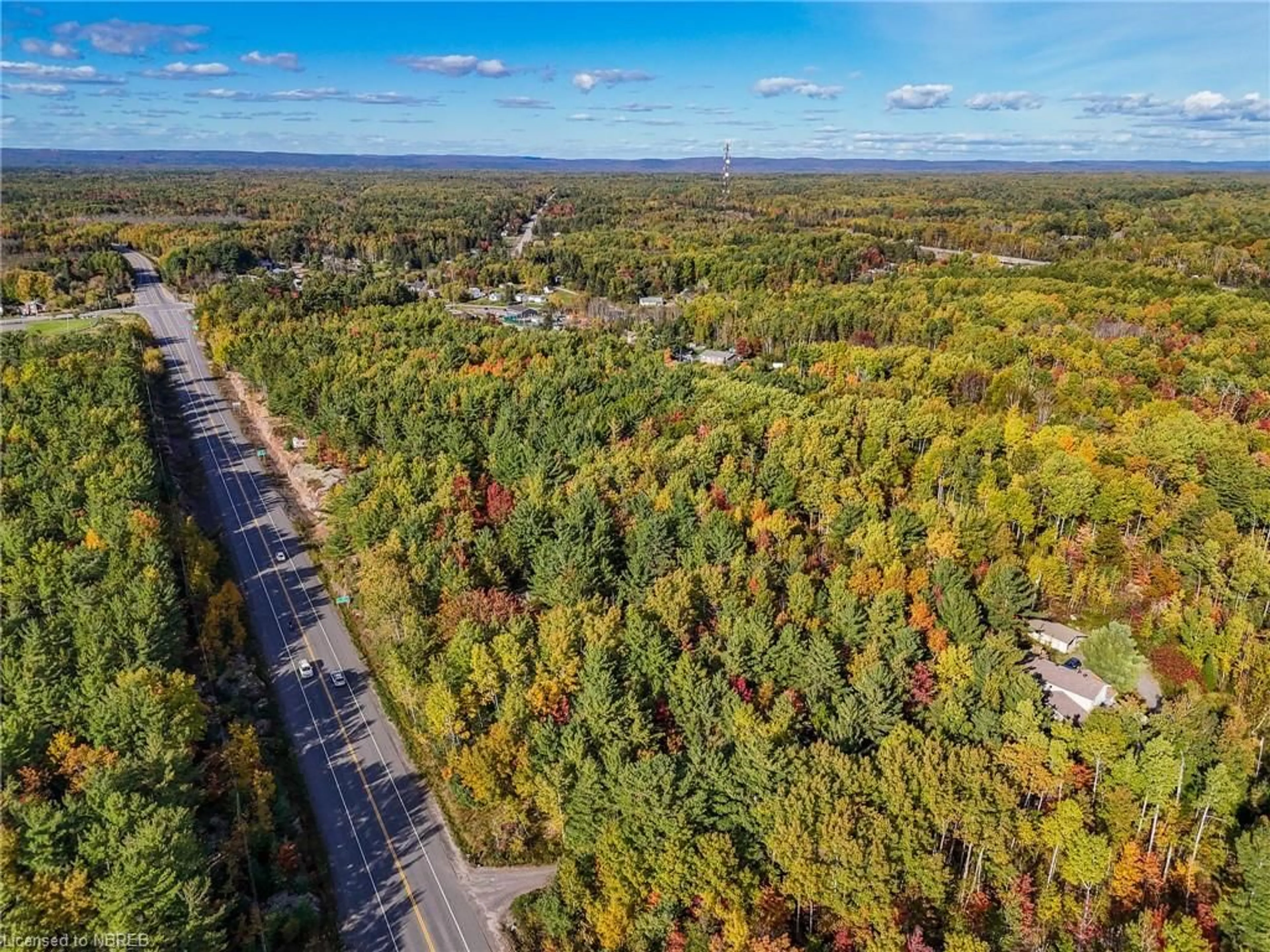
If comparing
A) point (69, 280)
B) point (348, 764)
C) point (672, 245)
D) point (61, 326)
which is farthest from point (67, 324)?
→ point (672, 245)

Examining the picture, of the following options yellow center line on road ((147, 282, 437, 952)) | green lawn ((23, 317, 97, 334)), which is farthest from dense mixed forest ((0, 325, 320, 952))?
green lawn ((23, 317, 97, 334))

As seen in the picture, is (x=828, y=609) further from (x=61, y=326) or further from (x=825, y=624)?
(x=61, y=326)

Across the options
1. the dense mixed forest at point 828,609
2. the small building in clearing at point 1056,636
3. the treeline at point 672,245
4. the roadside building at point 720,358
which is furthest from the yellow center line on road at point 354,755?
the treeline at point 672,245

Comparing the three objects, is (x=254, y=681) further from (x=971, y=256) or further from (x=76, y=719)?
(x=971, y=256)

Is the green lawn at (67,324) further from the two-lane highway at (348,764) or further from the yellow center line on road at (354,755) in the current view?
the yellow center line on road at (354,755)

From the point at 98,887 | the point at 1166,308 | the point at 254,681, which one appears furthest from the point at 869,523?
the point at 1166,308
